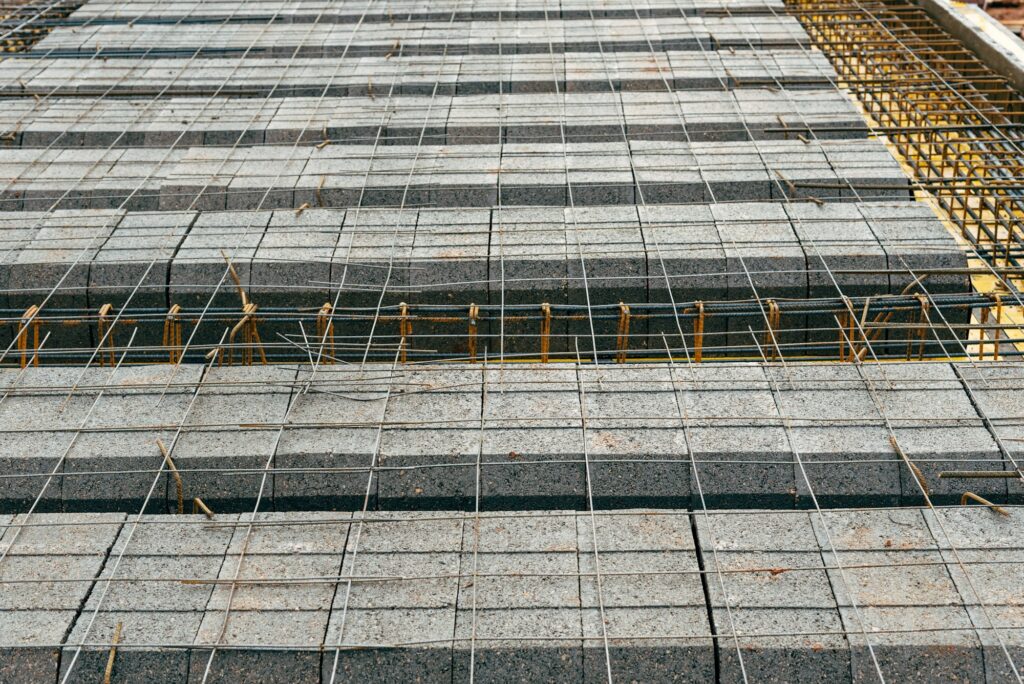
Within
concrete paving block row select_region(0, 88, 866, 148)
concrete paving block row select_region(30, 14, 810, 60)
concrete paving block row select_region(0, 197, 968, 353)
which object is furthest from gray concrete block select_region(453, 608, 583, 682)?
concrete paving block row select_region(30, 14, 810, 60)

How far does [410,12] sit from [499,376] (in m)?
11.6

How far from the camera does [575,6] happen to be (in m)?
17.8

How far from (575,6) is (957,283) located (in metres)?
10.1

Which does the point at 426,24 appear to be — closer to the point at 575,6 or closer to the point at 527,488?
the point at 575,6

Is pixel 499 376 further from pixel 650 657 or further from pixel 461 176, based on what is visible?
pixel 461 176

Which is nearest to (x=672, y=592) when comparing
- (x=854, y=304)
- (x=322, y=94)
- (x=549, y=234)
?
(x=854, y=304)

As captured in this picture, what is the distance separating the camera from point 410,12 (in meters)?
17.8

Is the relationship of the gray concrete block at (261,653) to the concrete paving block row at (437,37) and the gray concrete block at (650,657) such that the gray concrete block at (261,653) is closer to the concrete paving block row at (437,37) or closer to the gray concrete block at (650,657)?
the gray concrete block at (650,657)

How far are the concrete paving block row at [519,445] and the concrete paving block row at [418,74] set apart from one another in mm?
7503

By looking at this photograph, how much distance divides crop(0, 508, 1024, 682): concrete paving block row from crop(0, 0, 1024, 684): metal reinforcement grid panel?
20mm

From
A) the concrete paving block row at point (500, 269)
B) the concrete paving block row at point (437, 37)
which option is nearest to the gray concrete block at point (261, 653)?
the concrete paving block row at point (500, 269)

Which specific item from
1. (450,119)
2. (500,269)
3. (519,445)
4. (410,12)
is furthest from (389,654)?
(410,12)

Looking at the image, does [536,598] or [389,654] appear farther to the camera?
[536,598]

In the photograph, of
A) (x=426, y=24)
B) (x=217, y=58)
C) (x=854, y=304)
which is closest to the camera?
(x=854, y=304)
